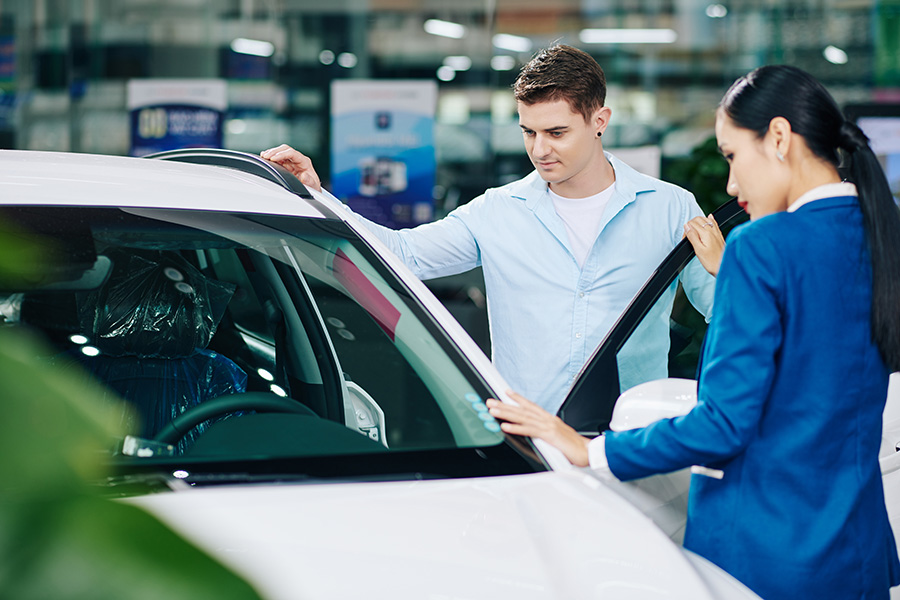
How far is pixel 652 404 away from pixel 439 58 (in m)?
8.03

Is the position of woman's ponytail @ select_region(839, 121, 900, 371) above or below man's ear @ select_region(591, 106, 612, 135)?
below

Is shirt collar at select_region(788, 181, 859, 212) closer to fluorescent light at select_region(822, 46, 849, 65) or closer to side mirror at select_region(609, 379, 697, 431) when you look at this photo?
side mirror at select_region(609, 379, 697, 431)

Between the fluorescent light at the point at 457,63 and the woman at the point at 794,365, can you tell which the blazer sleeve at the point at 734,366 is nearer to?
the woman at the point at 794,365

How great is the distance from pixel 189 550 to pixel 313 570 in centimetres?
97

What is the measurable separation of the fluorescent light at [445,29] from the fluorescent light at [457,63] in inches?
A: 7.9

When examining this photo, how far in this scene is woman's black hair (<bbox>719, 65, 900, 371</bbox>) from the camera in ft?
5.11

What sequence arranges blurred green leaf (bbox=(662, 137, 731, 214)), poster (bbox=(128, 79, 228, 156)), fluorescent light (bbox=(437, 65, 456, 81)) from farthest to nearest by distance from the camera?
fluorescent light (bbox=(437, 65, 456, 81)) → poster (bbox=(128, 79, 228, 156)) → blurred green leaf (bbox=(662, 137, 731, 214))

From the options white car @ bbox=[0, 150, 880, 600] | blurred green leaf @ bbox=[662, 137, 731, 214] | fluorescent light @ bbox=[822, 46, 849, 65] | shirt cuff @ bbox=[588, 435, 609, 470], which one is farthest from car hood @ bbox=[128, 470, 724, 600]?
fluorescent light @ bbox=[822, 46, 849, 65]

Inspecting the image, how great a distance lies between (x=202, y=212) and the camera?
72.6 inches

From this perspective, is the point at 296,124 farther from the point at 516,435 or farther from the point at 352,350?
the point at 516,435

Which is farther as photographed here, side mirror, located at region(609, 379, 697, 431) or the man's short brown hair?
the man's short brown hair

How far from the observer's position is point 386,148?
25.8 ft

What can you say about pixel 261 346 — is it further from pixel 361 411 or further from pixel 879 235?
pixel 879 235

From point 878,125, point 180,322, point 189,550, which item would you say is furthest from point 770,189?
point 878,125
